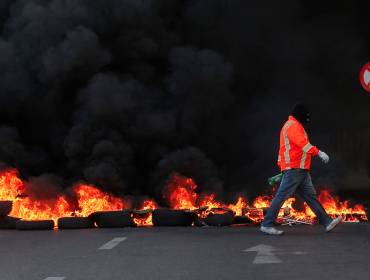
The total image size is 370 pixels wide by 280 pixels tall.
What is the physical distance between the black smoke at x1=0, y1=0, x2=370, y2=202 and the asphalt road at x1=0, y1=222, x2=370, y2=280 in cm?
842

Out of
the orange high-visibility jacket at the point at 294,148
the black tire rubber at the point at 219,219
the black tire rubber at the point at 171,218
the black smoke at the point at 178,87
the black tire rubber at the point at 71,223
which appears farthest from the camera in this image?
the black smoke at the point at 178,87

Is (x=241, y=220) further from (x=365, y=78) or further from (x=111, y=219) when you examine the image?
(x=365, y=78)

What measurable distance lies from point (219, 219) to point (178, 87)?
7.55m

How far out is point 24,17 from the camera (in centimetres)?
1783

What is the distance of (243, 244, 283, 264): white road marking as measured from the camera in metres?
5.44

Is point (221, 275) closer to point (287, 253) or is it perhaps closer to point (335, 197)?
point (287, 253)

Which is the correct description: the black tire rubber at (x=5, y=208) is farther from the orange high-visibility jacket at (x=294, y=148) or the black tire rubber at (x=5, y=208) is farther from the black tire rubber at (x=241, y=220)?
the orange high-visibility jacket at (x=294, y=148)

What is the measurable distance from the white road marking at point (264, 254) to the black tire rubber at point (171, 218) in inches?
169

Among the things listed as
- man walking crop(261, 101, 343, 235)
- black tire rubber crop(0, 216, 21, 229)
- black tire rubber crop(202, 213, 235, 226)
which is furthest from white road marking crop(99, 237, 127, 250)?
black tire rubber crop(0, 216, 21, 229)

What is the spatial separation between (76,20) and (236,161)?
24.1 feet

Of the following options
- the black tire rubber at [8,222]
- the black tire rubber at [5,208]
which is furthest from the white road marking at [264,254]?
the black tire rubber at [5,208]

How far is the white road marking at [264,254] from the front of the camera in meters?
5.44

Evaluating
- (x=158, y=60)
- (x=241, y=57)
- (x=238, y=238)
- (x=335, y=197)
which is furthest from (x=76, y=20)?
(x=238, y=238)

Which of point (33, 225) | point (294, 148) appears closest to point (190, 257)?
point (294, 148)
